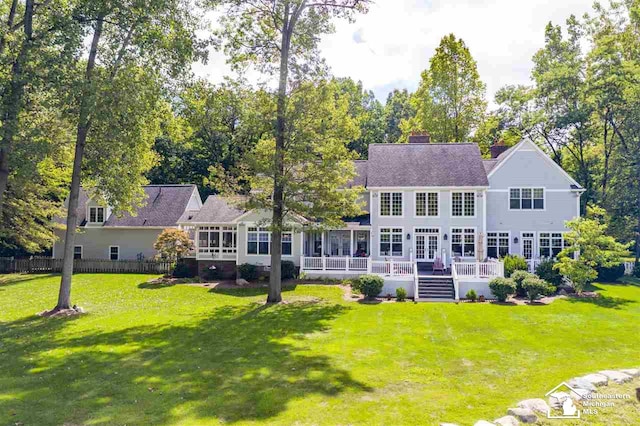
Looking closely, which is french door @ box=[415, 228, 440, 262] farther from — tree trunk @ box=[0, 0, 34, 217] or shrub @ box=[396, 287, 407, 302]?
tree trunk @ box=[0, 0, 34, 217]

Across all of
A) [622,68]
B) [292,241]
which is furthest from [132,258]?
[622,68]

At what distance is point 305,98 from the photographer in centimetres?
2123

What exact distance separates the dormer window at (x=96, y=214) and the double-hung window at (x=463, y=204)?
26.3 meters

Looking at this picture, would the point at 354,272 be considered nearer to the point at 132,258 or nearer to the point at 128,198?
the point at 128,198

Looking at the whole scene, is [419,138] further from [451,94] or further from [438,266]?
[451,94]

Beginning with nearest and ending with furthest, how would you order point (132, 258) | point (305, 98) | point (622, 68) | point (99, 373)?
1. point (99, 373)
2. point (305, 98)
3. point (622, 68)
4. point (132, 258)

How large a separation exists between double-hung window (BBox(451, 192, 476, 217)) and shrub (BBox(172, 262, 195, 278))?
1694 centimetres

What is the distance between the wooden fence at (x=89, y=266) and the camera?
32.5m

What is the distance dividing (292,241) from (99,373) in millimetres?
18263

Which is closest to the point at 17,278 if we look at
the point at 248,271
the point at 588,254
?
the point at 248,271

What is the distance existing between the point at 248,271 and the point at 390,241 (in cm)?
882

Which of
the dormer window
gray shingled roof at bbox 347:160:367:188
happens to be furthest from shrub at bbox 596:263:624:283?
the dormer window

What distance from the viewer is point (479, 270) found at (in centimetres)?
2380

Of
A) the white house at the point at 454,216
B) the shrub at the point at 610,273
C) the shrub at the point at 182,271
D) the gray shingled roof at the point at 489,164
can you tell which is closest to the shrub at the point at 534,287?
the white house at the point at 454,216
